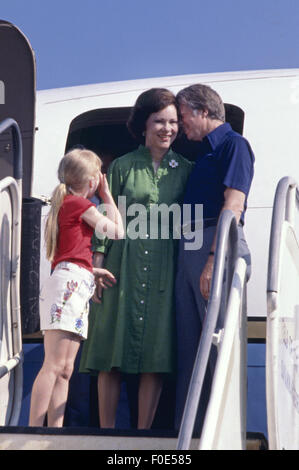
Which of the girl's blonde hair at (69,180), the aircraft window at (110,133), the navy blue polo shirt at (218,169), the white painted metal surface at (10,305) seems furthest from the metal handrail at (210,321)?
the aircraft window at (110,133)

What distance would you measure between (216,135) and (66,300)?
1130mm

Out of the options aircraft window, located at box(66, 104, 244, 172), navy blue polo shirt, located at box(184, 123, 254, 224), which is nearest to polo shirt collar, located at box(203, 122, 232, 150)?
navy blue polo shirt, located at box(184, 123, 254, 224)

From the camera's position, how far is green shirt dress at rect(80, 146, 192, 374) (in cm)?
378

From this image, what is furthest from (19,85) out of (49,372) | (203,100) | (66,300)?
(49,372)

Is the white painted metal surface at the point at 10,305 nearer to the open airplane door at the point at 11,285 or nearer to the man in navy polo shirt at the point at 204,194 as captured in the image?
the open airplane door at the point at 11,285

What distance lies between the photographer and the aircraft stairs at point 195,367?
236 cm

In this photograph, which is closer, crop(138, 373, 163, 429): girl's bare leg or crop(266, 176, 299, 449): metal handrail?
crop(266, 176, 299, 449): metal handrail

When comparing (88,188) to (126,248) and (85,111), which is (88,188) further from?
(85,111)

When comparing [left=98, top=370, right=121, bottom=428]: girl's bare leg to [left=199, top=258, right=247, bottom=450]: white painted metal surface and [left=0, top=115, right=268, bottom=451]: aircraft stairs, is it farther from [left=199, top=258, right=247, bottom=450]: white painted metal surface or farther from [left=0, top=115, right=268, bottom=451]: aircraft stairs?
[left=199, top=258, right=247, bottom=450]: white painted metal surface

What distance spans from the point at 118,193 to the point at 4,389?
1.16 m

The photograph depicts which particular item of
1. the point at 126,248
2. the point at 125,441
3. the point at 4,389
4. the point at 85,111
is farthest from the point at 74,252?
the point at 85,111

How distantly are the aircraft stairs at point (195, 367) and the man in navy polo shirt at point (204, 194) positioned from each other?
1.67 ft

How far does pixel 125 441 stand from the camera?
2.93 meters

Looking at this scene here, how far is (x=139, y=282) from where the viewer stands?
12.7ft
